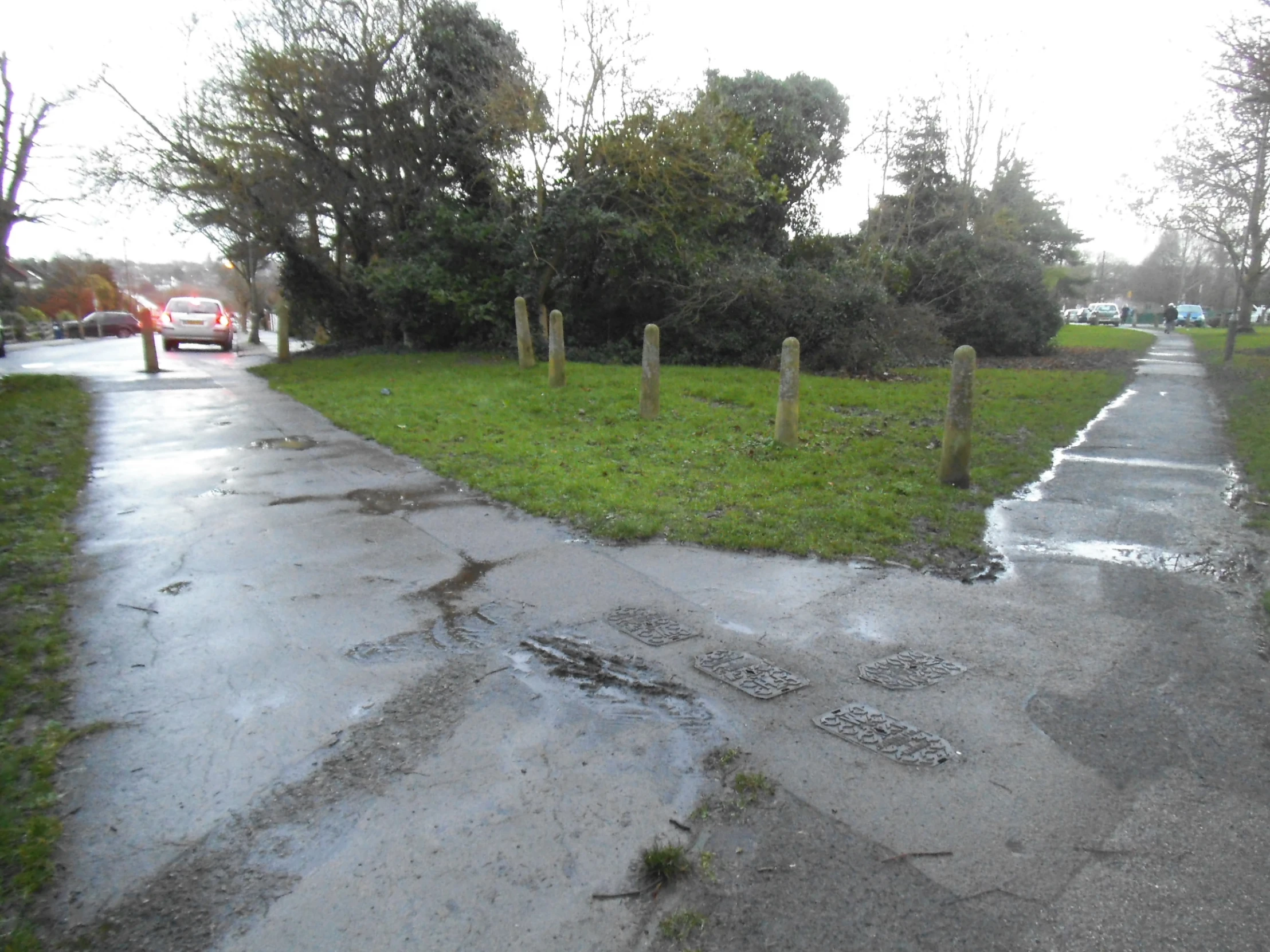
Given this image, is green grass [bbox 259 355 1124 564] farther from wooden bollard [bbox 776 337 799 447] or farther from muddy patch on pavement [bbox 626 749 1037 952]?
muddy patch on pavement [bbox 626 749 1037 952]

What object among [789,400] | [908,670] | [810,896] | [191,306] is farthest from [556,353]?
[191,306]

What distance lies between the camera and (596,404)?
1229 cm

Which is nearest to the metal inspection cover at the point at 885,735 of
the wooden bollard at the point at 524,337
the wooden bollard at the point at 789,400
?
the wooden bollard at the point at 789,400

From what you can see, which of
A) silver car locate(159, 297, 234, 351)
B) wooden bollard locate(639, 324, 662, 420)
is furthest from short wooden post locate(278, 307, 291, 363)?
wooden bollard locate(639, 324, 662, 420)

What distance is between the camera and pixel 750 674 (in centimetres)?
406

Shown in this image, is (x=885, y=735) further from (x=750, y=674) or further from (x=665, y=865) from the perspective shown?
(x=665, y=865)

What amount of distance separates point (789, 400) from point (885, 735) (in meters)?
6.28

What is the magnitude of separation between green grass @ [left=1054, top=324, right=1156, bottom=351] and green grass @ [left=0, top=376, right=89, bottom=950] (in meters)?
30.3

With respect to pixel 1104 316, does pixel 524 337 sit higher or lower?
lower

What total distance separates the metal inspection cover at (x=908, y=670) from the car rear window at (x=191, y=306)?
2691 cm

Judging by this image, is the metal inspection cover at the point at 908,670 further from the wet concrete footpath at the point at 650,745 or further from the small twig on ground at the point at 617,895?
the small twig on ground at the point at 617,895

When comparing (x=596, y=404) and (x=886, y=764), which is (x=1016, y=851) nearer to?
(x=886, y=764)

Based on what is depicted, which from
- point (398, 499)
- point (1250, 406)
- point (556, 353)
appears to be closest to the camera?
point (398, 499)

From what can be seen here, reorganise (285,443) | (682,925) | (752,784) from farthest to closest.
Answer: (285,443) → (752,784) → (682,925)
